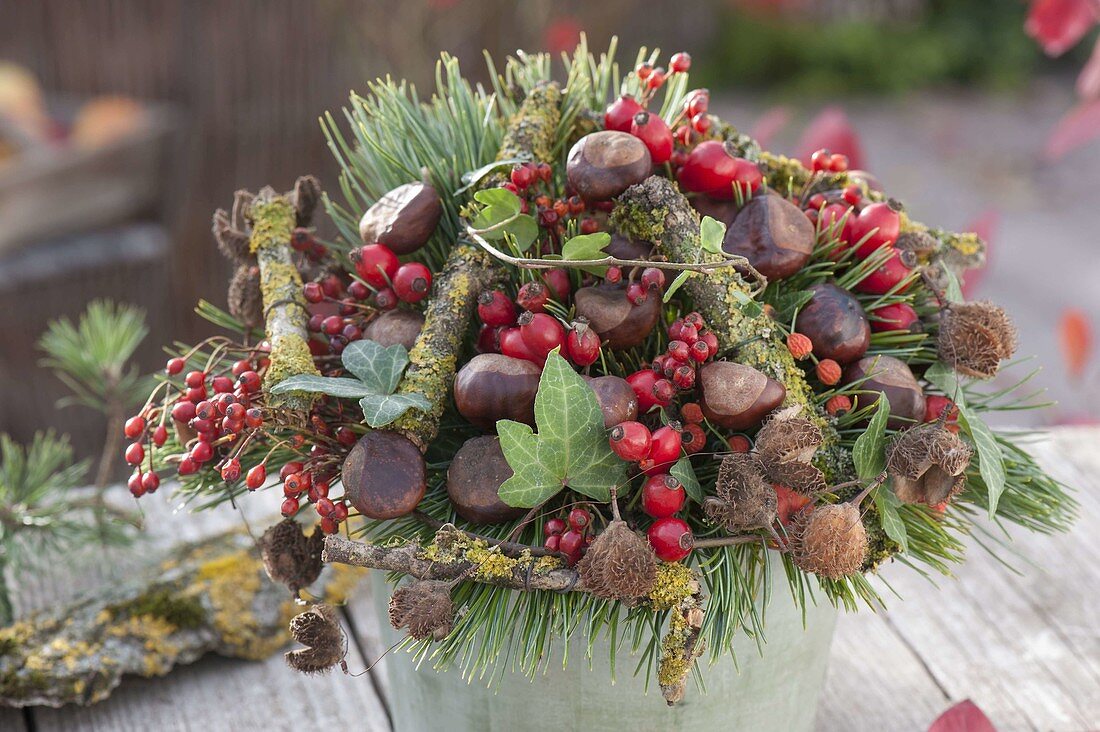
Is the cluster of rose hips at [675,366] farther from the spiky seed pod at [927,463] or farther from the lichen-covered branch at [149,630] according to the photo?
the lichen-covered branch at [149,630]

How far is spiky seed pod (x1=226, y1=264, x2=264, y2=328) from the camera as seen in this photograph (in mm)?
574

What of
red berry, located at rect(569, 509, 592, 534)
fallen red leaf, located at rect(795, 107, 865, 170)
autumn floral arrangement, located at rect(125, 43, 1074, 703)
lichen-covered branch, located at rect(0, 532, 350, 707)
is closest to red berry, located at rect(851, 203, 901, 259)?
autumn floral arrangement, located at rect(125, 43, 1074, 703)

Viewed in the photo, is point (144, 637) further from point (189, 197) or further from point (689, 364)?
point (189, 197)

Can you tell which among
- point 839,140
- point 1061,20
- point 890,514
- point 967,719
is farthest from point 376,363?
point 1061,20

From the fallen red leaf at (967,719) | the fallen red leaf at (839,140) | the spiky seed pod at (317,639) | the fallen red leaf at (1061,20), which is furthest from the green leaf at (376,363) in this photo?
the fallen red leaf at (1061,20)

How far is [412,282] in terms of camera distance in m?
0.53

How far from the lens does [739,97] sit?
388 centimetres

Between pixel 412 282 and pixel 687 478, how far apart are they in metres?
0.17

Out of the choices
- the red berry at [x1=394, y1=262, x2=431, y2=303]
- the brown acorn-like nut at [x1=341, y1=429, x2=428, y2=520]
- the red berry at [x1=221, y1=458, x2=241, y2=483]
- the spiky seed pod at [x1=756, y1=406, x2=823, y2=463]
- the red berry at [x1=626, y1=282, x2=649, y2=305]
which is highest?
the red berry at [x1=394, y1=262, x2=431, y2=303]

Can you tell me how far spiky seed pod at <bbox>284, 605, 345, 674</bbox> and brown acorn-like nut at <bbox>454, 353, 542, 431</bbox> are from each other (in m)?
0.11

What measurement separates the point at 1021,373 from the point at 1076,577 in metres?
1.34

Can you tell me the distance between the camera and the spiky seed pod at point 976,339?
1.70 feet

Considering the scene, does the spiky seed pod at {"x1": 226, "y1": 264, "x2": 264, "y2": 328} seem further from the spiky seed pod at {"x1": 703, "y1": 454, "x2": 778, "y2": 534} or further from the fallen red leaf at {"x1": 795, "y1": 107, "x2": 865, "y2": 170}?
the fallen red leaf at {"x1": 795, "y1": 107, "x2": 865, "y2": 170}

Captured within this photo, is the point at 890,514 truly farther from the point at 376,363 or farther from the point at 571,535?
the point at 376,363
